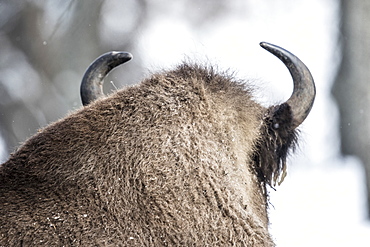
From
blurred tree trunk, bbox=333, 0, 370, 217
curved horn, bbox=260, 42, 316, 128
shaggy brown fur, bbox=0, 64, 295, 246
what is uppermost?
blurred tree trunk, bbox=333, 0, 370, 217

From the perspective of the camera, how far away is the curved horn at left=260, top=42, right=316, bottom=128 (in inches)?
106

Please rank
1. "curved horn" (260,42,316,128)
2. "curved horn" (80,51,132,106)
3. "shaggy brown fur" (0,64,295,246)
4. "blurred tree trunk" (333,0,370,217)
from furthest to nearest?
"blurred tree trunk" (333,0,370,217)
"curved horn" (80,51,132,106)
"curved horn" (260,42,316,128)
"shaggy brown fur" (0,64,295,246)

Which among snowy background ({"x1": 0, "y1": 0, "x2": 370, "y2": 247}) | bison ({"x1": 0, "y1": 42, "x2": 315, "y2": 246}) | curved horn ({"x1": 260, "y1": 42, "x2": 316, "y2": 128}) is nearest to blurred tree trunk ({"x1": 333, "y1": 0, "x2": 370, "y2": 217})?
snowy background ({"x1": 0, "y1": 0, "x2": 370, "y2": 247})

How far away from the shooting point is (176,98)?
2.42 meters

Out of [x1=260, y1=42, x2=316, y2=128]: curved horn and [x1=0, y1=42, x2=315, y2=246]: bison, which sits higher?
[x1=260, y1=42, x2=316, y2=128]: curved horn

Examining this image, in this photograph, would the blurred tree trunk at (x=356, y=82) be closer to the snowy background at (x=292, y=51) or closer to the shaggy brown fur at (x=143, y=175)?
the snowy background at (x=292, y=51)

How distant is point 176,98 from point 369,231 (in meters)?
4.59

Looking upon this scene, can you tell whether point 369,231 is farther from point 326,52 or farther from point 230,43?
point 230,43

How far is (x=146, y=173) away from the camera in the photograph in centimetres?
218

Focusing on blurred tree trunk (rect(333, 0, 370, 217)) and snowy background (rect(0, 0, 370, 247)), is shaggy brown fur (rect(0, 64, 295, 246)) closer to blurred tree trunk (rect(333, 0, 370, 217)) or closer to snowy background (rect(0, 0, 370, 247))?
snowy background (rect(0, 0, 370, 247))

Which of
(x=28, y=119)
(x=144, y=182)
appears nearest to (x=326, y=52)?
(x=28, y=119)

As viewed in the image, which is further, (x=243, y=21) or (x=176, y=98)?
(x=243, y=21)

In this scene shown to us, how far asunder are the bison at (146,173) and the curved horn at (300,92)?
0.23m

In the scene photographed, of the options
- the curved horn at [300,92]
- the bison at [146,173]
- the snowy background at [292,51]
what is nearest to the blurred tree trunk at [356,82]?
the snowy background at [292,51]
